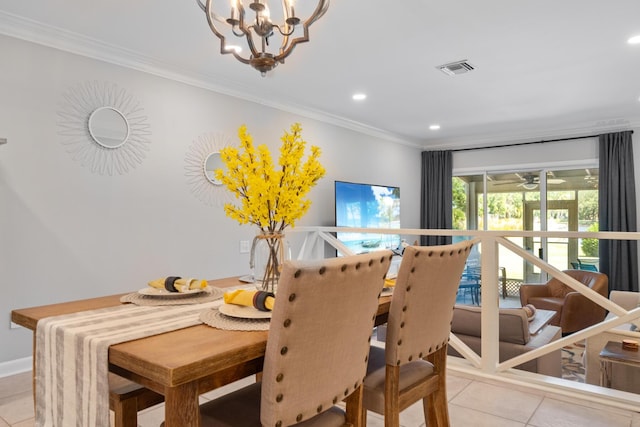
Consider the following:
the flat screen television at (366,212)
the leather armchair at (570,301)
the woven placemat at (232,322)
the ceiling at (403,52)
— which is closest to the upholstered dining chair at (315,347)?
the woven placemat at (232,322)

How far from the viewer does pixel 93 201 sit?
3.28 meters

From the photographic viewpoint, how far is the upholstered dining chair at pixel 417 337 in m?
1.55

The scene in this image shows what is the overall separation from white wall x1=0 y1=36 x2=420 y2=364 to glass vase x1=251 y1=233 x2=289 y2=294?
2.15 meters

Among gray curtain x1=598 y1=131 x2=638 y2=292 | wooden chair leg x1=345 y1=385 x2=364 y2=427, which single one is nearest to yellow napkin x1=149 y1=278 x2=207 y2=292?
wooden chair leg x1=345 y1=385 x2=364 y2=427

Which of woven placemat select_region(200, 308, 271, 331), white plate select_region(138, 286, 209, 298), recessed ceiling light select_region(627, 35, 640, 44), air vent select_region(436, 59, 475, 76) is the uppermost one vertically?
recessed ceiling light select_region(627, 35, 640, 44)

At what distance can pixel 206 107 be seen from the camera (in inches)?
160

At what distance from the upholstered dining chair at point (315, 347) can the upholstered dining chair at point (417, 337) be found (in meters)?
0.19

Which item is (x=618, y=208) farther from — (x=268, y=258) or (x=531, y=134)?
(x=268, y=258)

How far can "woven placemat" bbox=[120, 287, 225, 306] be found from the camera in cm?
161

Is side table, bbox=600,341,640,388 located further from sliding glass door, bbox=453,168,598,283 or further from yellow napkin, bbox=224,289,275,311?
sliding glass door, bbox=453,168,598,283

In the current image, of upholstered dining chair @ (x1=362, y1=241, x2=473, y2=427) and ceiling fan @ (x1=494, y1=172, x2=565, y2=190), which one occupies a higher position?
ceiling fan @ (x1=494, y1=172, x2=565, y2=190)

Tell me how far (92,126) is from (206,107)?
110cm

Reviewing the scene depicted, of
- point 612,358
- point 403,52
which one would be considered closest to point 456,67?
point 403,52

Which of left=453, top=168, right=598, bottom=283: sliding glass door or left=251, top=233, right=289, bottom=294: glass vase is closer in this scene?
left=251, top=233, right=289, bottom=294: glass vase
